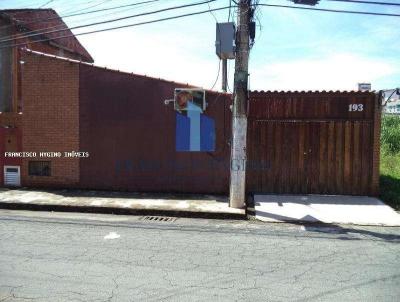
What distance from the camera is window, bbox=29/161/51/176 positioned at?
12094 mm

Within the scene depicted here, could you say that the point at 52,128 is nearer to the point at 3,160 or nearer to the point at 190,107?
the point at 3,160

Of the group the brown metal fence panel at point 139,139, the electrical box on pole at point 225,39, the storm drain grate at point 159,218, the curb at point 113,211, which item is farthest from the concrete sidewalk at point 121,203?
the electrical box on pole at point 225,39

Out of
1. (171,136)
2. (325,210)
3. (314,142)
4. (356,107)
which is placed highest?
(356,107)

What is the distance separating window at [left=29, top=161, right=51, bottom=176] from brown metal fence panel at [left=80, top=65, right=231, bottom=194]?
3.47 feet

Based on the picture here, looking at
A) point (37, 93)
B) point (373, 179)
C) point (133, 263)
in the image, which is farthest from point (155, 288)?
point (37, 93)

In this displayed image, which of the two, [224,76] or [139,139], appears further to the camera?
[224,76]

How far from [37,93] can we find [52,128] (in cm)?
112

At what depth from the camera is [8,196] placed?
10.8 m

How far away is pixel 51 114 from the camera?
12.0 m

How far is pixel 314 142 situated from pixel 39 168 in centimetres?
780

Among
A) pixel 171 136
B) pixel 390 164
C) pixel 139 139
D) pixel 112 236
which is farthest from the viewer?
pixel 390 164

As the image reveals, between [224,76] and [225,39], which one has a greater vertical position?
[225,39]

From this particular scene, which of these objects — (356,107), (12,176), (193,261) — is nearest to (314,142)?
(356,107)

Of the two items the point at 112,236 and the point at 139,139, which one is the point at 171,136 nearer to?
the point at 139,139
